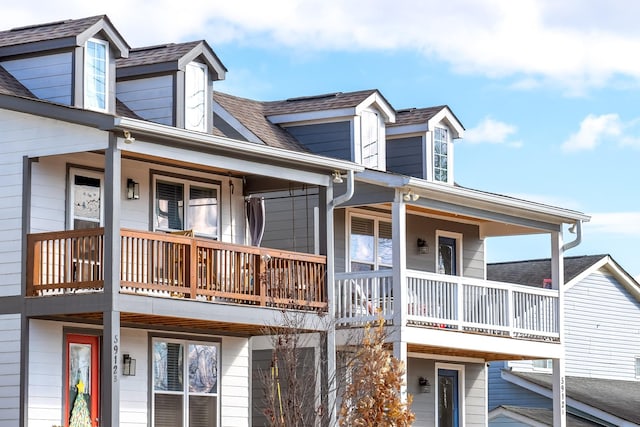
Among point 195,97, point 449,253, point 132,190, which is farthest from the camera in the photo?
point 449,253

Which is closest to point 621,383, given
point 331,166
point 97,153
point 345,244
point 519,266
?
point 519,266

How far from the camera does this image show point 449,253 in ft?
109

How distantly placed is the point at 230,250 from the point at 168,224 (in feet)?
6.43

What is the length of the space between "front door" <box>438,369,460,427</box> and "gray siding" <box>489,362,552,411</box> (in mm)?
7749

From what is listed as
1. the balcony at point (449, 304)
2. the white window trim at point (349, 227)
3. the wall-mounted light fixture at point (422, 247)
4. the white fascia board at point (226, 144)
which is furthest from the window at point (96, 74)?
the wall-mounted light fixture at point (422, 247)

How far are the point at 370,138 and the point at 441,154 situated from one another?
2.06 meters

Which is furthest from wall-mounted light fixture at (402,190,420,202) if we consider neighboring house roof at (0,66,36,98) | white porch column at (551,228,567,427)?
neighboring house roof at (0,66,36,98)

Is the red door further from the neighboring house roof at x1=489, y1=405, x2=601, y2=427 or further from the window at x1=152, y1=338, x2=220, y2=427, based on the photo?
the neighboring house roof at x1=489, y1=405, x2=601, y2=427

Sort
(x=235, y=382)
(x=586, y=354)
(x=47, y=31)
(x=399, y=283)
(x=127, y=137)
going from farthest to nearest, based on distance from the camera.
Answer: (x=586, y=354) → (x=399, y=283) → (x=235, y=382) → (x=47, y=31) → (x=127, y=137)

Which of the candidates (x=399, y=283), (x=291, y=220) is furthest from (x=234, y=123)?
(x=399, y=283)

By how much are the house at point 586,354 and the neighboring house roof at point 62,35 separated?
55.2 ft

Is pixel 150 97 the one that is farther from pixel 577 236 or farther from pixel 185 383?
pixel 577 236

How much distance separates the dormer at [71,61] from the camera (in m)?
24.4

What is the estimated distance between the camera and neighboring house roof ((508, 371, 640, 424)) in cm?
3712
